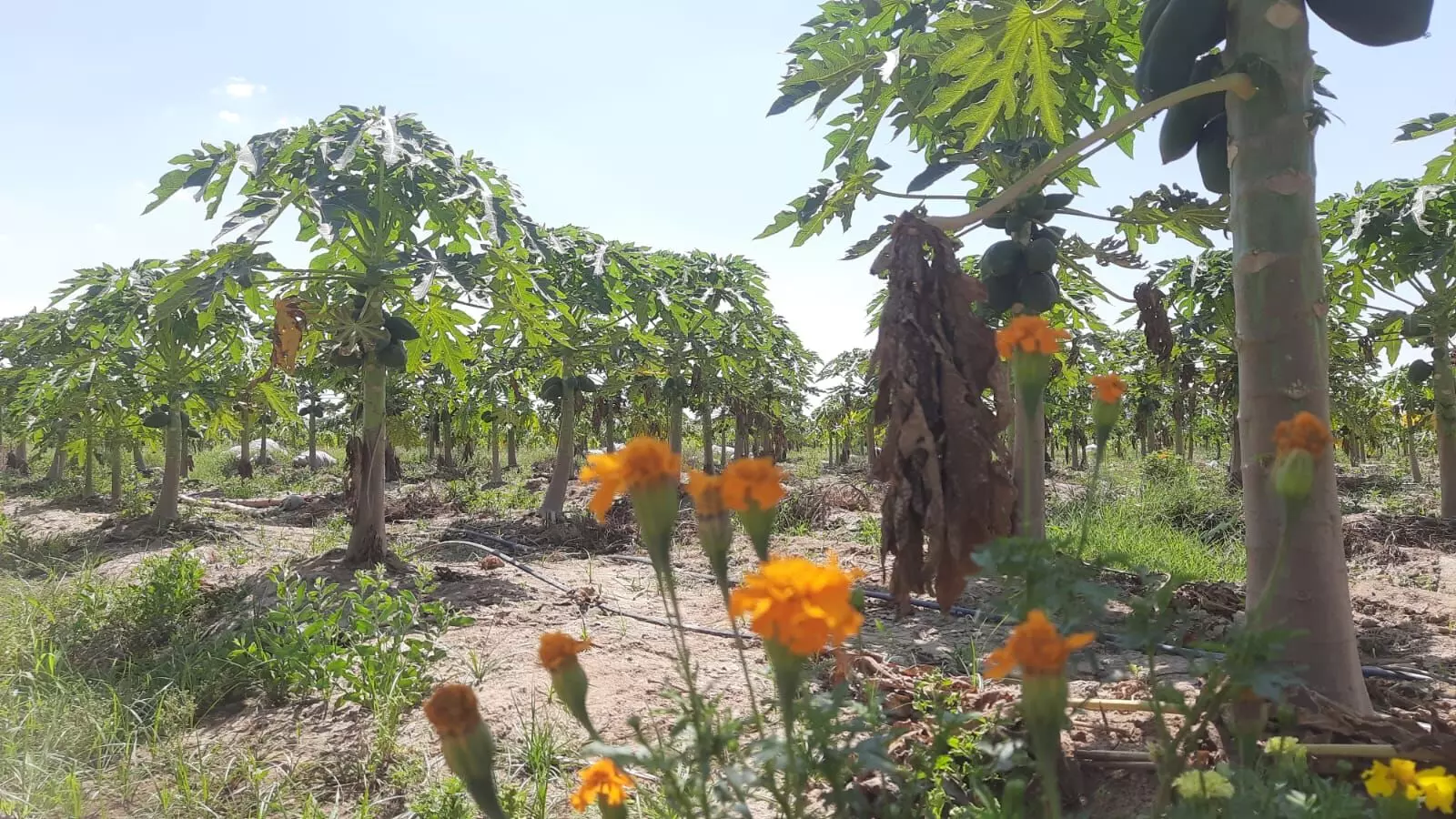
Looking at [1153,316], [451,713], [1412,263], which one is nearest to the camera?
[451,713]

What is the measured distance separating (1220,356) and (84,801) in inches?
492

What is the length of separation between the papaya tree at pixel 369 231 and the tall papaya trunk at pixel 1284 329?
324 cm

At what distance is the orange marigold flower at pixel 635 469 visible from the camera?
0.94m

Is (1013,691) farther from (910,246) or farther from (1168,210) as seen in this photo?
(1168,210)

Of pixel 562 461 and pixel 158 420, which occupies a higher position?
pixel 158 420

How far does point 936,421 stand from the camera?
1.53 m

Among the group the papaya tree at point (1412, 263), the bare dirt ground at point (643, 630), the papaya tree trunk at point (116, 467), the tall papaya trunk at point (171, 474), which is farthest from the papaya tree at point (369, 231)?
the papaya tree trunk at point (116, 467)

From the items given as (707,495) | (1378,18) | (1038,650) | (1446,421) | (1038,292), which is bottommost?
(1038,650)

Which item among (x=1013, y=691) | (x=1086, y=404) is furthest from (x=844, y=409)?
(x=1013, y=691)

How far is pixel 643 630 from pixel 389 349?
8.65 ft

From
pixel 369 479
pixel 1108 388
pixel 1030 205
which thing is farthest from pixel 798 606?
pixel 369 479

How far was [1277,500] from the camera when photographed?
1.70m

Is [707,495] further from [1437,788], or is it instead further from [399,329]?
[399,329]

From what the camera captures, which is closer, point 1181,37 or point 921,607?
point 1181,37
